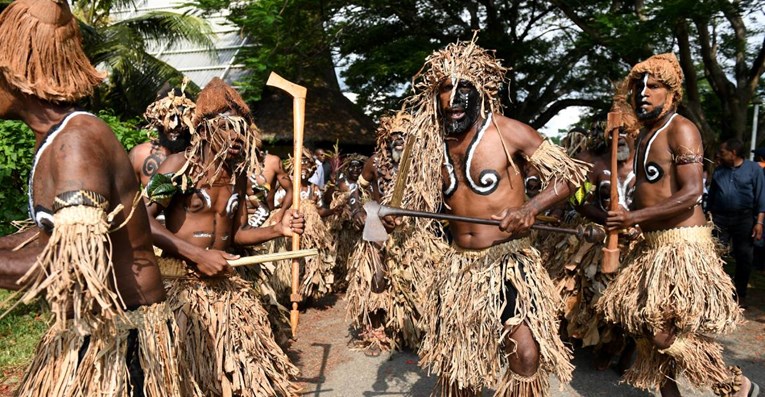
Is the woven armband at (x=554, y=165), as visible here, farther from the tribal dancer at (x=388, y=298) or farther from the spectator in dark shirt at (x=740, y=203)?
the spectator in dark shirt at (x=740, y=203)

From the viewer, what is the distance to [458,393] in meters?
3.45

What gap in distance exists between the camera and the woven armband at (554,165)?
10.6ft

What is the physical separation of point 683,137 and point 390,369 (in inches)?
111

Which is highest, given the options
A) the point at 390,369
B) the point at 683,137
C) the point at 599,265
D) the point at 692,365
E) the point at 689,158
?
the point at 683,137

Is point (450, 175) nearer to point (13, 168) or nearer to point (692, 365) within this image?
point (692, 365)

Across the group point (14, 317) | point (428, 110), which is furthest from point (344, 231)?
point (428, 110)

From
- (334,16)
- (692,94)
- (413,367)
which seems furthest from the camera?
(334,16)

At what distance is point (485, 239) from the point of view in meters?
3.37

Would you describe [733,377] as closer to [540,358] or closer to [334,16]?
[540,358]

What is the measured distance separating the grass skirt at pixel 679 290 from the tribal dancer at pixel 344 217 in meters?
4.18

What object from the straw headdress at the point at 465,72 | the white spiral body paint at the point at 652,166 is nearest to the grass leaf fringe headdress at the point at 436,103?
the straw headdress at the point at 465,72

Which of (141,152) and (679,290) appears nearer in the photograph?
(679,290)

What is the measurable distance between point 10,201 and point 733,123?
10.6 metres

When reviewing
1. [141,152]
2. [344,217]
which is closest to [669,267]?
[141,152]
